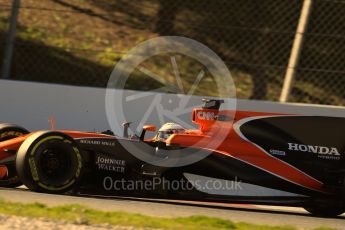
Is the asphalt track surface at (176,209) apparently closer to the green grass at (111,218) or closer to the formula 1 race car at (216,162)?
the formula 1 race car at (216,162)

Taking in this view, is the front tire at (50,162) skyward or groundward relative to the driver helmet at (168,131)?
groundward

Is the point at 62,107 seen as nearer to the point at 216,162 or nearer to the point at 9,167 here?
the point at 9,167

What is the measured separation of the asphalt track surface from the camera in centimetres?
657

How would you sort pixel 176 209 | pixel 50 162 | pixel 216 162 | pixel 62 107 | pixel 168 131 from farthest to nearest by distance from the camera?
pixel 62 107 < pixel 168 131 < pixel 216 162 < pixel 50 162 < pixel 176 209

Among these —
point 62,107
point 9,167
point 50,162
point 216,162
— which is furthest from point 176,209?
point 62,107

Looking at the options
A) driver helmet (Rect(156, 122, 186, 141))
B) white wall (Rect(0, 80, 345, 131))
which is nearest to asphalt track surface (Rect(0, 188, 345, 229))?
driver helmet (Rect(156, 122, 186, 141))

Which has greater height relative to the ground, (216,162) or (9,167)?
(216,162)

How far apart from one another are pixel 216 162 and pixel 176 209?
693 mm

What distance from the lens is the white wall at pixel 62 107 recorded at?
31.4ft

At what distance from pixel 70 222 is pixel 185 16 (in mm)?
6512

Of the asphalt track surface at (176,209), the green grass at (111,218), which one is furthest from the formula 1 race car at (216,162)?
the green grass at (111,218)

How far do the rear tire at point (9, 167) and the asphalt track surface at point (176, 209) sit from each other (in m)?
0.18

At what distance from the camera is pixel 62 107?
31.6ft

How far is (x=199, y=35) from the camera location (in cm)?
1111
